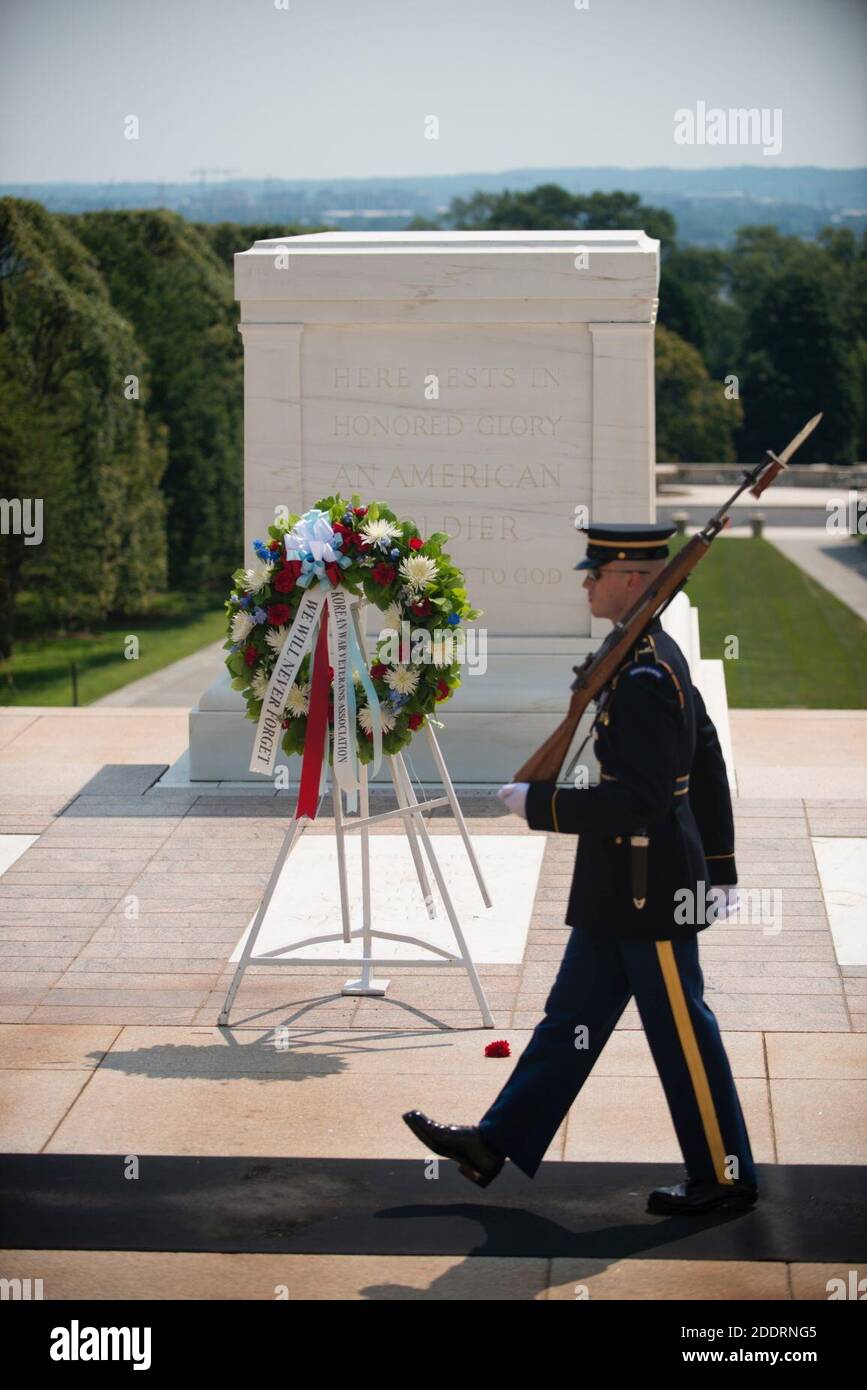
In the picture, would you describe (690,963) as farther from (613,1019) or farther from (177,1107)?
(177,1107)

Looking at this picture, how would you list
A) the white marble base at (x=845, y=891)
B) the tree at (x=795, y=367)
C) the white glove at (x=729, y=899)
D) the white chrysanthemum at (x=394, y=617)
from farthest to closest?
the tree at (x=795, y=367)
the white marble base at (x=845, y=891)
the white chrysanthemum at (x=394, y=617)
the white glove at (x=729, y=899)

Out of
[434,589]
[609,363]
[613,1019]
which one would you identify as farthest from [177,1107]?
[609,363]

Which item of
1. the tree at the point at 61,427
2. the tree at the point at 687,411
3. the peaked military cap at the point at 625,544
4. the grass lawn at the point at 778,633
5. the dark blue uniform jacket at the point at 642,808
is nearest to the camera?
the dark blue uniform jacket at the point at 642,808

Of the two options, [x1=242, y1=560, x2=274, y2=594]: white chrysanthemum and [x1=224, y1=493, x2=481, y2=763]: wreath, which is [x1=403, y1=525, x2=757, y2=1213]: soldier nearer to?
[x1=224, y1=493, x2=481, y2=763]: wreath

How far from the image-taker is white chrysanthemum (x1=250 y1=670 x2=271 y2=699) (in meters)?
6.67

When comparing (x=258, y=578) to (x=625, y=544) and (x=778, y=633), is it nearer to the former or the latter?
(x=625, y=544)

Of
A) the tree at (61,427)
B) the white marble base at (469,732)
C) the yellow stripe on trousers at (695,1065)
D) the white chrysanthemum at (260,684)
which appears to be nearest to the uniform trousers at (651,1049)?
the yellow stripe on trousers at (695,1065)

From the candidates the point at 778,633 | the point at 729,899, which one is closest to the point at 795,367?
the point at 778,633

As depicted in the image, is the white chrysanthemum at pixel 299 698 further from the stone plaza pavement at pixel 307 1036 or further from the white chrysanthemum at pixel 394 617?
the stone plaza pavement at pixel 307 1036

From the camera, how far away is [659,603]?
4.93m

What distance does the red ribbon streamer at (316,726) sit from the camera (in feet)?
21.5

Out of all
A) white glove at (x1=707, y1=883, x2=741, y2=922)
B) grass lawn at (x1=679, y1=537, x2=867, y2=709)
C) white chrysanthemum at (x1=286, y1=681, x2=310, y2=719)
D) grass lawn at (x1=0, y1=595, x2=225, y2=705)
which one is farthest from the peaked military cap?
grass lawn at (x1=0, y1=595, x2=225, y2=705)

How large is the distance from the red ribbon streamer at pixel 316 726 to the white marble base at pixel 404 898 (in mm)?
705

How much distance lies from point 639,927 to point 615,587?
0.85 m
